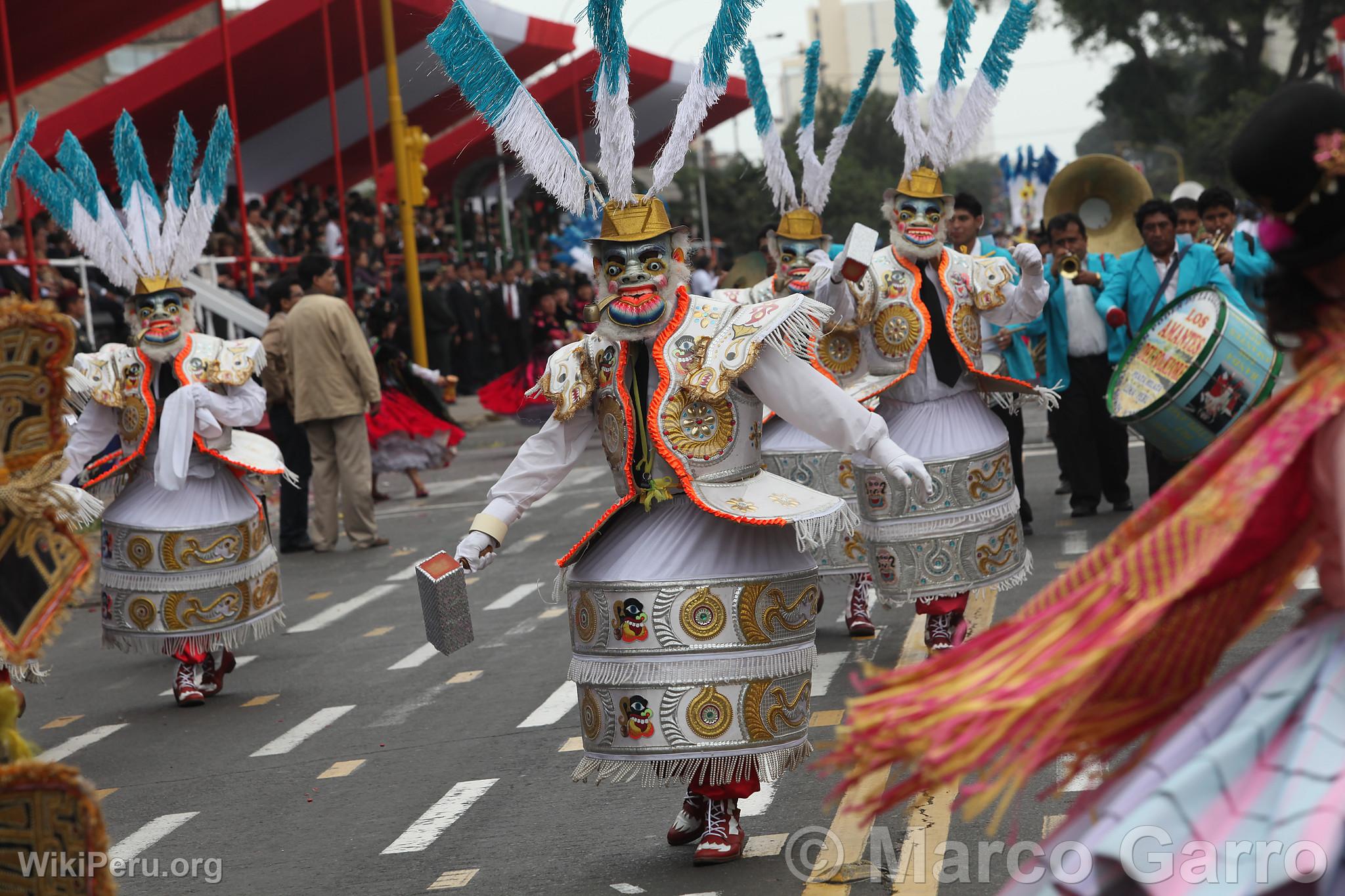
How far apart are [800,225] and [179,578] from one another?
4.01m

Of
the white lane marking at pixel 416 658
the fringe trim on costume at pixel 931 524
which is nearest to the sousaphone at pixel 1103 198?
the fringe trim on costume at pixel 931 524

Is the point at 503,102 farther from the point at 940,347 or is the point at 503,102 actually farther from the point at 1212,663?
the point at 1212,663

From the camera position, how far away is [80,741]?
7.46 meters

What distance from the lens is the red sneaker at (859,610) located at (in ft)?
26.3

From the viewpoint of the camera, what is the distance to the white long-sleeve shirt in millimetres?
5098

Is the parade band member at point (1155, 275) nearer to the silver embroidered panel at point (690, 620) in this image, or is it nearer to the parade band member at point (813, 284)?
the parade band member at point (813, 284)

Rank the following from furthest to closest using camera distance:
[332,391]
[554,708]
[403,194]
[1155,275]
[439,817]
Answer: [403,194] → [332,391] → [1155,275] → [554,708] → [439,817]

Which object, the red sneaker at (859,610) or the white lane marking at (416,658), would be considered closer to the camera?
the red sneaker at (859,610)

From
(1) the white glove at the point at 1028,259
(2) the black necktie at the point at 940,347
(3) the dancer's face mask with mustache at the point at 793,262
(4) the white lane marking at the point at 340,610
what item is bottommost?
(4) the white lane marking at the point at 340,610

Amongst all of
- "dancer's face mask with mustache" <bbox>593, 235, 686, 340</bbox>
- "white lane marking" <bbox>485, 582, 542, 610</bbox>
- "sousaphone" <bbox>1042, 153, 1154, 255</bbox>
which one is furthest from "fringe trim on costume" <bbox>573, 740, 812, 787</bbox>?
"sousaphone" <bbox>1042, 153, 1154, 255</bbox>

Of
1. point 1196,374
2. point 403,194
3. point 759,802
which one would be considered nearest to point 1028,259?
point 1196,374

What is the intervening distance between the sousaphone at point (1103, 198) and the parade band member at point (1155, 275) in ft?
6.58

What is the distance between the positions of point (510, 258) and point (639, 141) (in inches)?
285

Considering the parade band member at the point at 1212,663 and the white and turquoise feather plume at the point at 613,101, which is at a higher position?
the white and turquoise feather plume at the point at 613,101
